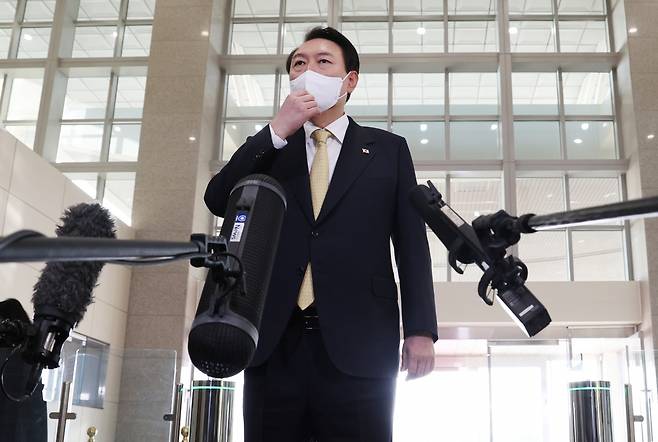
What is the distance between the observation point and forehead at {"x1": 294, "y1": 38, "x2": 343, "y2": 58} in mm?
2213

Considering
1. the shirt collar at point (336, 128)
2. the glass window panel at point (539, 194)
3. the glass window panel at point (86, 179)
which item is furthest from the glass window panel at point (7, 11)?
the shirt collar at point (336, 128)

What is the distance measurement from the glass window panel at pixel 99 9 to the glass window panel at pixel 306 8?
3.55m

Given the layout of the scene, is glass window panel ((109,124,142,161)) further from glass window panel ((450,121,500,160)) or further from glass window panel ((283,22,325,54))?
glass window panel ((450,121,500,160))

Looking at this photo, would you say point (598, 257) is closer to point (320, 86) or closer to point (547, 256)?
point (547, 256)

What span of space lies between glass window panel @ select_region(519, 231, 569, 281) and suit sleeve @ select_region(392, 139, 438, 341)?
450 inches

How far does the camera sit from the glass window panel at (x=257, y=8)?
15.4m

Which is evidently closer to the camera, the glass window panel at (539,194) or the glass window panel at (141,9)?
the glass window panel at (539,194)

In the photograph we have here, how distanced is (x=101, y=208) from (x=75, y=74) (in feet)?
48.1

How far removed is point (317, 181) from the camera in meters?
2.11

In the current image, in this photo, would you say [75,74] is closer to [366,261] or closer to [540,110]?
[540,110]

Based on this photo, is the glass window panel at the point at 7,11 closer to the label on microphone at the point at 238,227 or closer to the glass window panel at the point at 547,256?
the glass window panel at the point at 547,256

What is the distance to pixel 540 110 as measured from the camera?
1419 cm

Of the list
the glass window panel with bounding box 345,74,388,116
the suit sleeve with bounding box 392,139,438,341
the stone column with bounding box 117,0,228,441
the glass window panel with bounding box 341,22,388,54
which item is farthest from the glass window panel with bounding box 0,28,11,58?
the suit sleeve with bounding box 392,139,438,341

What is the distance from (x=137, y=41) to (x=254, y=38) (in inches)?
93.5
